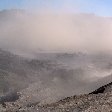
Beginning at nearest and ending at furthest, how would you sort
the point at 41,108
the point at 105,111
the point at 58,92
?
the point at 105,111, the point at 41,108, the point at 58,92

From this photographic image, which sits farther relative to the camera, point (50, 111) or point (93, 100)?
point (93, 100)

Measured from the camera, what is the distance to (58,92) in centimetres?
18588

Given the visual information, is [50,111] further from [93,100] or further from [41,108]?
[93,100]

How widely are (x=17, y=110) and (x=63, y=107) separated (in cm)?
897

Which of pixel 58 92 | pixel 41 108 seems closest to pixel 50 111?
pixel 41 108

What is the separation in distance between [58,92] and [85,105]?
4532 inches

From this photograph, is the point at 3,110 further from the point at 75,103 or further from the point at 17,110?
the point at 75,103

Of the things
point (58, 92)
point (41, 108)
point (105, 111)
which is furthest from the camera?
point (58, 92)

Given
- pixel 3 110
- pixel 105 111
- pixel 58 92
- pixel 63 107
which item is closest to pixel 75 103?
pixel 63 107

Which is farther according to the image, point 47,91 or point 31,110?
point 47,91

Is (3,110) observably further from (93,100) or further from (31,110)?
(93,100)

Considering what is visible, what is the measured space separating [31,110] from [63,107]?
20.2 feet

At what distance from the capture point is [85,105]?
234 feet

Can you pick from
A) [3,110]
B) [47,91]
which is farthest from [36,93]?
[3,110]
